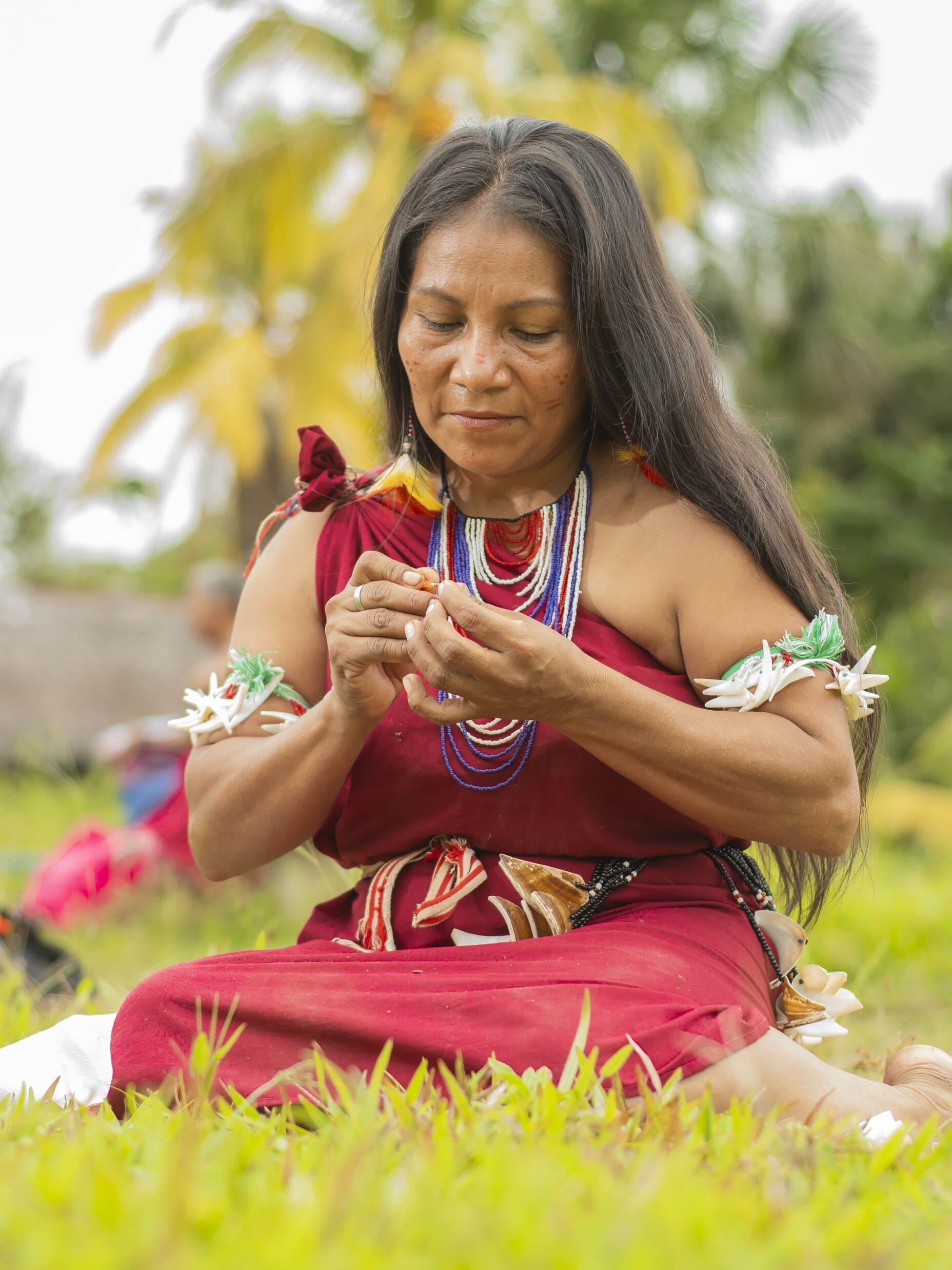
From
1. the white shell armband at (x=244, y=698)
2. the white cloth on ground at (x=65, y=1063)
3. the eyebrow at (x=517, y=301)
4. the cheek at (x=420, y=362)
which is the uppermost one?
the eyebrow at (x=517, y=301)

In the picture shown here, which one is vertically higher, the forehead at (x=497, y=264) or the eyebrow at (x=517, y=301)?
the forehead at (x=497, y=264)

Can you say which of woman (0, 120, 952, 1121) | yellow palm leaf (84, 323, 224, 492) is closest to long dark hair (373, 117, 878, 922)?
woman (0, 120, 952, 1121)

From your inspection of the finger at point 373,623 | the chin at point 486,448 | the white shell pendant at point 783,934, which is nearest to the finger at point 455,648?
the finger at point 373,623

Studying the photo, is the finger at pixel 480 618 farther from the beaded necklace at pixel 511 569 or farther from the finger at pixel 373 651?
the beaded necklace at pixel 511 569

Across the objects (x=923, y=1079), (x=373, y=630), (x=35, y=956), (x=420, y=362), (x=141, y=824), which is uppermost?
(x=420, y=362)

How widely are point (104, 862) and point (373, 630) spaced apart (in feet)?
13.1

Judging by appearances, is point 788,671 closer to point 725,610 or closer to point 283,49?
point 725,610

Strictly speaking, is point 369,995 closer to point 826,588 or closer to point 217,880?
point 217,880

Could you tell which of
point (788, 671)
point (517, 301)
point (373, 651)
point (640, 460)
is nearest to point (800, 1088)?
point (788, 671)

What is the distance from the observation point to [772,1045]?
203 cm

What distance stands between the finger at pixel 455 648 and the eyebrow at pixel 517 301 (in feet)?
1.93

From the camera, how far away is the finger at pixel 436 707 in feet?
6.73

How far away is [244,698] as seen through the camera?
246 centimetres

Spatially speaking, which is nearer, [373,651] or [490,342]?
[373,651]
